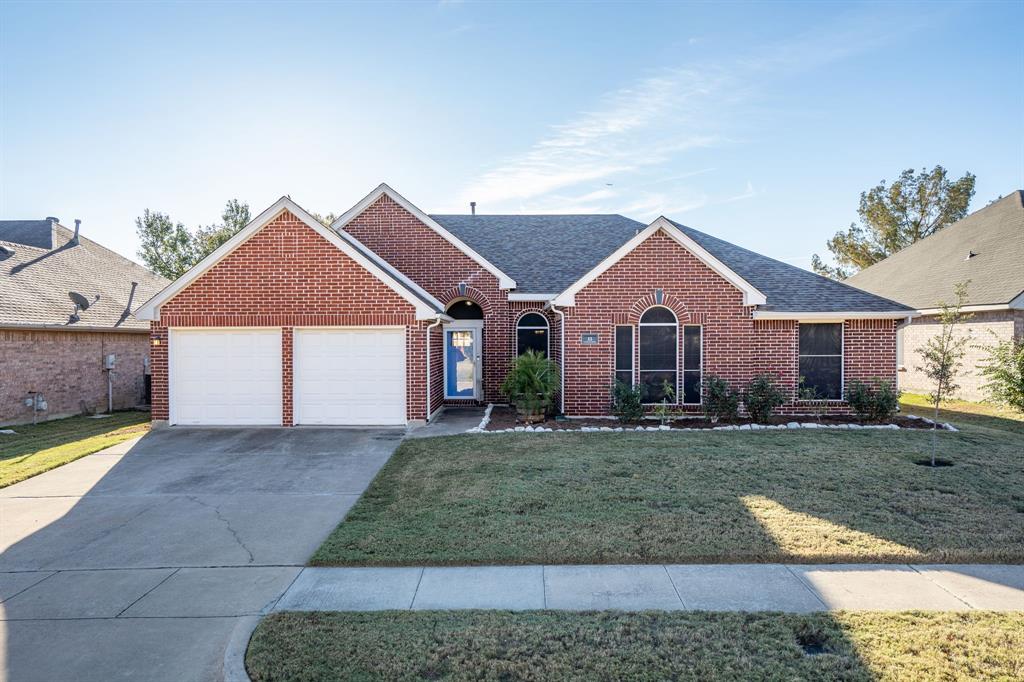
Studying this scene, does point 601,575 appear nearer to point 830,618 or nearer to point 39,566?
point 830,618

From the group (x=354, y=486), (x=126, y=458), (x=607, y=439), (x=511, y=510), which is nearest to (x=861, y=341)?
(x=607, y=439)

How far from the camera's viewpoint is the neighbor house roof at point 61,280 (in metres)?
15.1

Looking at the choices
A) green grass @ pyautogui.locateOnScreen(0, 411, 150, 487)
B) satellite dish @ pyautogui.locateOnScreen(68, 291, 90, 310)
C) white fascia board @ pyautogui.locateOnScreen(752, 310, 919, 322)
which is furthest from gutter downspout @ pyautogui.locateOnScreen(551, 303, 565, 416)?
satellite dish @ pyautogui.locateOnScreen(68, 291, 90, 310)

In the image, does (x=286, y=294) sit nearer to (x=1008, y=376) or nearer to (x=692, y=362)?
(x=692, y=362)

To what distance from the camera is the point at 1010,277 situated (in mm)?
16969

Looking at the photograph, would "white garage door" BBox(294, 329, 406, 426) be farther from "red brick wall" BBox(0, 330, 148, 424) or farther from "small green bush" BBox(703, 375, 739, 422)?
"red brick wall" BBox(0, 330, 148, 424)

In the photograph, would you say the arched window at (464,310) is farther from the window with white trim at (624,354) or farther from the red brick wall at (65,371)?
the red brick wall at (65,371)

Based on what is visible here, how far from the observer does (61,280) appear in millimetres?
17703

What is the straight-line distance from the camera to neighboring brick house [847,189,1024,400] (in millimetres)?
16766

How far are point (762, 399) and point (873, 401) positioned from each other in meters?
2.62

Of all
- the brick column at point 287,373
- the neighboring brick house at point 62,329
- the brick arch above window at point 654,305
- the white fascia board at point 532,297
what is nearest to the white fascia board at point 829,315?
the brick arch above window at point 654,305

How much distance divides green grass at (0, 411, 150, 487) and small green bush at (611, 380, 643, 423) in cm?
1076

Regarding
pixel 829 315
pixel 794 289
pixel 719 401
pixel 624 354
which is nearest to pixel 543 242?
pixel 624 354

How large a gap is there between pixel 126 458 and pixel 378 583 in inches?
303
